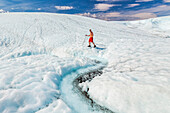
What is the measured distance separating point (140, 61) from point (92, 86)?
364 centimetres

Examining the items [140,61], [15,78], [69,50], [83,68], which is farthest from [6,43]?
[140,61]

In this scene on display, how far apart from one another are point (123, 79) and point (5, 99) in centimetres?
443

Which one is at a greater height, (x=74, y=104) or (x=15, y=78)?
(x=15, y=78)

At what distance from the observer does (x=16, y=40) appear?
13.1m

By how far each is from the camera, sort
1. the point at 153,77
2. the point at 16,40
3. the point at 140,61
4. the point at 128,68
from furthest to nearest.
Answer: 1. the point at 16,40
2. the point at 140,61
3. the point at 128,68
4. the point at 153,77

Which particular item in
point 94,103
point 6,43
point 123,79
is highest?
point 6,43

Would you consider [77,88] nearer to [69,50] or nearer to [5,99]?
[5,99]

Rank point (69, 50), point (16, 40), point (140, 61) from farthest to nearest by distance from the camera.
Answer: point (16, 40) < point (69, 50) < point (140, 61)

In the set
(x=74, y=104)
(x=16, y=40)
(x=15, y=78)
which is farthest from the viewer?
(x=16, y=40)

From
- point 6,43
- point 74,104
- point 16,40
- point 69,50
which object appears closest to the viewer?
point 74,104

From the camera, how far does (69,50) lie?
991 cm

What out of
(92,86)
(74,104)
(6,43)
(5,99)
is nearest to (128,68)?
(92,86)

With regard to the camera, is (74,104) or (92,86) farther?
(92,86)

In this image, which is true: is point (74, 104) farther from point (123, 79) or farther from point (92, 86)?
point (123, 79)
